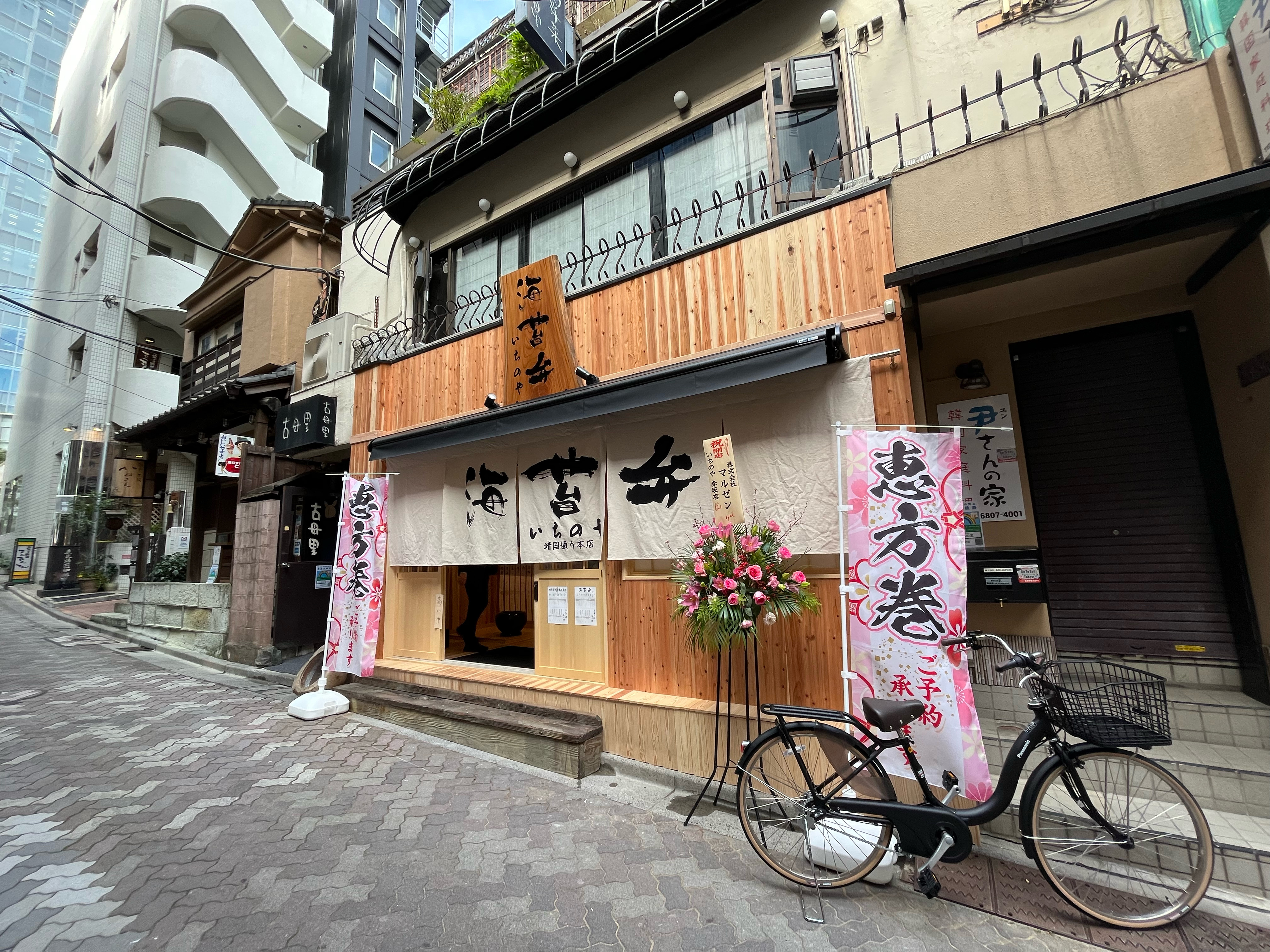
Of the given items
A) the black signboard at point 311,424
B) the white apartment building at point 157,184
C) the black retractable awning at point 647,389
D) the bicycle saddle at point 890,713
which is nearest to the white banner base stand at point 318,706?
the black retractable awning at point 647,389

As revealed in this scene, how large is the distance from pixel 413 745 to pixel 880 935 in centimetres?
500

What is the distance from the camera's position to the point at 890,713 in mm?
3227

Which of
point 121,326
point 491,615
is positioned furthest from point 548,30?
point 121,326

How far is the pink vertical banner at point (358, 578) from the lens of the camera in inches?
285

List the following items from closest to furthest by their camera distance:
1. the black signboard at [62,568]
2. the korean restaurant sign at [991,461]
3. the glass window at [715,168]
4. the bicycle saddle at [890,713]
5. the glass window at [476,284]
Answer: the bicycle saddle at [890,713], the korean restaurant sign at [991,461], the glass window at [715,168], the glass window at [476,284], the black signboard at [62,568]

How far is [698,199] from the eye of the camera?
21.4 ft

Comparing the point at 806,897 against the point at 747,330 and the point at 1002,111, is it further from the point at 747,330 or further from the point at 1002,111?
the point at 1002,111

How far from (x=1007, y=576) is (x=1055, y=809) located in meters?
2.68

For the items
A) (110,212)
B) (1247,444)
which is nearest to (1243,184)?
(1247,444)

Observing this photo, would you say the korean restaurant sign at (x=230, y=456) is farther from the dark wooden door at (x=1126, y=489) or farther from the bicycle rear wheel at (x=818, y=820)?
the dark wooden door at (x=1126, y=489)

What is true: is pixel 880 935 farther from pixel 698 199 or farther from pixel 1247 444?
pixel 698 199

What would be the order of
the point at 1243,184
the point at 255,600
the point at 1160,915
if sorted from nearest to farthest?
the point at 1160,915 → the point at 1243,184 → the point at 255,600

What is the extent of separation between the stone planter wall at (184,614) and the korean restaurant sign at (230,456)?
235 cm

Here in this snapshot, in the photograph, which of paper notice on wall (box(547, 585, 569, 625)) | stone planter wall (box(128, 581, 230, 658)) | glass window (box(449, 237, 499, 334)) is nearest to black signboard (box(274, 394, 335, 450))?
glass window (box(449, 237, 499, 334))
